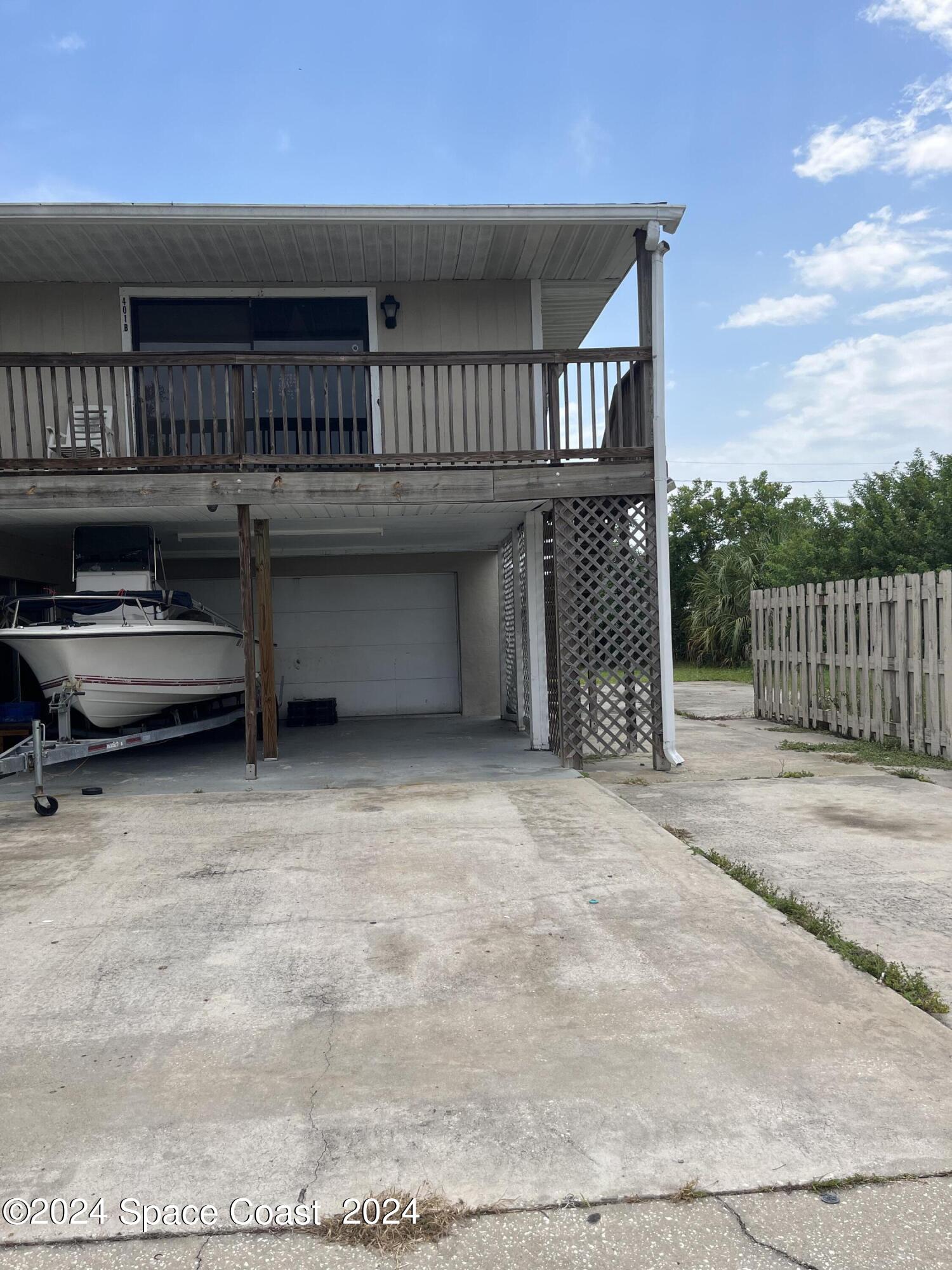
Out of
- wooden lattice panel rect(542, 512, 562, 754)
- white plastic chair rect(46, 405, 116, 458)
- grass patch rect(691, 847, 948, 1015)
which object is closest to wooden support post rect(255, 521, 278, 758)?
white plastic chair rect(46, 405, 116, 458)

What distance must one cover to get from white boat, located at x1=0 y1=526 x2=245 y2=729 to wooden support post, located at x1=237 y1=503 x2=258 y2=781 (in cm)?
87

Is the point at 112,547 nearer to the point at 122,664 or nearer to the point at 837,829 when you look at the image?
the point at 122,664

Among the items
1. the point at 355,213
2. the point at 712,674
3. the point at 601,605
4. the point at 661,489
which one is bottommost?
the point at 712,674

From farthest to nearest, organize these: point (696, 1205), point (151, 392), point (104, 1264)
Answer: point (151, 392)
point (696, 1205)
point (104, 1264)

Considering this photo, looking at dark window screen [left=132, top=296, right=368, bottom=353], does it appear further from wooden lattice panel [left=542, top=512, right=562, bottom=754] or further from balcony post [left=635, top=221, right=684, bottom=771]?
balcony post [left=635, top=221, right=684, bottom=771]

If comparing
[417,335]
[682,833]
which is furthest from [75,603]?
[682,833]

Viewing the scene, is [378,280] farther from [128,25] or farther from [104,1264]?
[128,25]

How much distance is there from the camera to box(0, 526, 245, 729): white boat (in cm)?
830

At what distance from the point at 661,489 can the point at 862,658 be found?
332 centimetres

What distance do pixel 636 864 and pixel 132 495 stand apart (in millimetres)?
5680

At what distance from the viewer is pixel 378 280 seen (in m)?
10.2

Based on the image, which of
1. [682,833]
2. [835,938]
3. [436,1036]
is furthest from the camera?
[682,833]

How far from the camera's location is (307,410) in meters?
10.3

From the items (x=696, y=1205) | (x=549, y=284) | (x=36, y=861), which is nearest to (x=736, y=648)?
(x=549, y=284)
